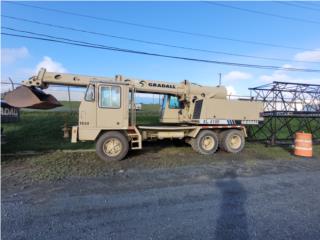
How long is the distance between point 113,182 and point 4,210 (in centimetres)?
231

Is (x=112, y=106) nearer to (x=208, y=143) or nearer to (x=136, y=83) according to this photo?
(x=136, y=83)

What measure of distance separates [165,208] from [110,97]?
196 inches

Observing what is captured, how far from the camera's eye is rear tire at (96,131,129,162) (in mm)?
8109

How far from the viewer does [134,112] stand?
347 inches

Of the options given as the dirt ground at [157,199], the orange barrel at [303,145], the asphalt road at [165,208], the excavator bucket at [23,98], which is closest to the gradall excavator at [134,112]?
the excavator bucket at [23,98]

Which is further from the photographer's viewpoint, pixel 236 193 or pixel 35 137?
pixel 35 137

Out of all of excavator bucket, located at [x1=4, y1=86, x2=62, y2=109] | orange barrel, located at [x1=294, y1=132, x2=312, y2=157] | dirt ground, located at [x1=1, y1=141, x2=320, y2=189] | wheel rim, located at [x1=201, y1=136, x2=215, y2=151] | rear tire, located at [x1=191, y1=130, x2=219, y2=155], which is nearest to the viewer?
dirt ground, located at [x1=1, y1=141, x2=320, y2=189]

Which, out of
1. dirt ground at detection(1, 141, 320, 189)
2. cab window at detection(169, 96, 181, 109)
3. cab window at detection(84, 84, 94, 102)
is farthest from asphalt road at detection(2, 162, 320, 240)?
cab window at detection(169, 96, 181, 109)

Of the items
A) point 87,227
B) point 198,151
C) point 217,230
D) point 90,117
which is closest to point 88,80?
point 90,117

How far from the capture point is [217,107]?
9914 millimetres

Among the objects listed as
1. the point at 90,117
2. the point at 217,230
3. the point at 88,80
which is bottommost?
the point at 217,230

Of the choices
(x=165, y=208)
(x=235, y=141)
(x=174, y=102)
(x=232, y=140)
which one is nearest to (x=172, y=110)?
(x=174, y=102)

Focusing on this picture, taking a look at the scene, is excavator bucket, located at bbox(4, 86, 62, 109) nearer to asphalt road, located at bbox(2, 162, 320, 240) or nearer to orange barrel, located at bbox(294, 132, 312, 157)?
asphalt road, located at bbox(2, 162, 320, 240)

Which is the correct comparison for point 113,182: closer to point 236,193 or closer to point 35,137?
point 236,193
